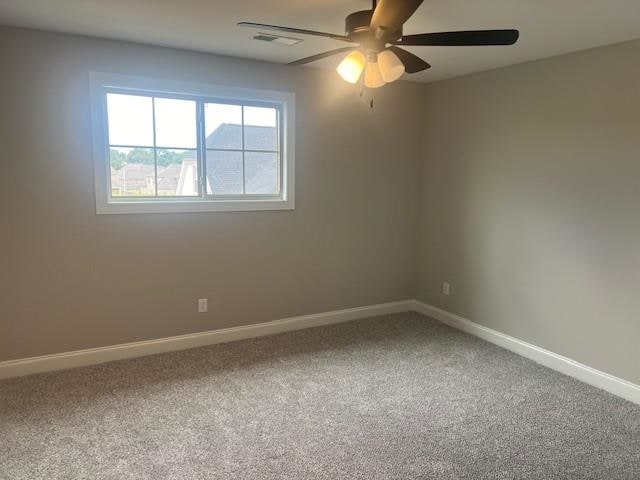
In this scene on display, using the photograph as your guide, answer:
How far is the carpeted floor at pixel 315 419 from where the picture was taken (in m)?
2.16

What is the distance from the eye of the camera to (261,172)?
3.77 meters

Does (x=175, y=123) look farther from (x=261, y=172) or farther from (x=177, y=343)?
(x=177, y=343)

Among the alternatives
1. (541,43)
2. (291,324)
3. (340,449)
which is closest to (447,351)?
(291,324)

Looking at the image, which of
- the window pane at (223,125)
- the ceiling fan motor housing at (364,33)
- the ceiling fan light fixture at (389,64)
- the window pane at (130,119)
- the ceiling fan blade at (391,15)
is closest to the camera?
the ceiling fan blade at (391,15)

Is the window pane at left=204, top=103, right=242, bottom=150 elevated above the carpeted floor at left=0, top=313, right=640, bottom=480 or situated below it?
above

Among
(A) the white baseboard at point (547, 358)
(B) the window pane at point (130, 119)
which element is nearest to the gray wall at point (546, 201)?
(A) the white baseboard at point (547, 358)

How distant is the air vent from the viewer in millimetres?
2846

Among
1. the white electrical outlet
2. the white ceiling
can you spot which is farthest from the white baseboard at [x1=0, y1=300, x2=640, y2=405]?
the white ceiling

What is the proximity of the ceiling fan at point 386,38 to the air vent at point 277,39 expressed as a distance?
0.53m

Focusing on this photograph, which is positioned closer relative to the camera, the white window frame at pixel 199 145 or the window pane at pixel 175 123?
the white window frame at pixel 199 145

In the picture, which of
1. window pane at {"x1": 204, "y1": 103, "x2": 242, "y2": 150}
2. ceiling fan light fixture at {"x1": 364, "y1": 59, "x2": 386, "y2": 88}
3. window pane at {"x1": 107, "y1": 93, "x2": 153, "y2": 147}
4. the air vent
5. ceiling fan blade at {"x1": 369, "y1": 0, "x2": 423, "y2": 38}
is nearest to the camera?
ceiling fan blade at {"x1": 369, "y1": 0, "x2": 423, "y2": 38}

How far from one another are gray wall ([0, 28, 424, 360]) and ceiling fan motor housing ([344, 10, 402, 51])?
1.54 meters

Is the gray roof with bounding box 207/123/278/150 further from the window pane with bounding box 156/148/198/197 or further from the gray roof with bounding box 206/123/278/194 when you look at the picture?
the window pane with bounding box 156/148/198/197

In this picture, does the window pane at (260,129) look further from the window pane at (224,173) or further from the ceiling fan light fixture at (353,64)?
the ceiling fan light fixture at (353,64)
